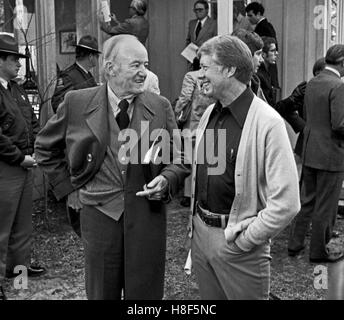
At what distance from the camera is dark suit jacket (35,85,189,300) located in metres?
2.85

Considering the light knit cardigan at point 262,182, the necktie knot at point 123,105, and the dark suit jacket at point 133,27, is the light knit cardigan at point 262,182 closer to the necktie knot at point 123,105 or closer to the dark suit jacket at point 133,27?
the necktie knot at point 123,105

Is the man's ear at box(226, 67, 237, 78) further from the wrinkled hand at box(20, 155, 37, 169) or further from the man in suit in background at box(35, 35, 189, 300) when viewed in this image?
the wrinkled hand at box(20, 155, 37, 169)

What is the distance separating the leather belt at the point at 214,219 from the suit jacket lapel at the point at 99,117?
653mm

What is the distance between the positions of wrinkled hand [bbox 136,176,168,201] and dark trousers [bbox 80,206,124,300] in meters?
0.24

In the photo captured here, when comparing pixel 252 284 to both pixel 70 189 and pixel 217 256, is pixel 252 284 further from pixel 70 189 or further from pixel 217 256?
pixel 70 189

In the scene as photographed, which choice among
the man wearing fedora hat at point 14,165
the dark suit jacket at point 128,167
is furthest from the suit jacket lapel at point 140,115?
the man wearing fedora hat at point 14,165

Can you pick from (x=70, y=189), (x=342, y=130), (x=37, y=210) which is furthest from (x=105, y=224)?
(x=37, y=210)

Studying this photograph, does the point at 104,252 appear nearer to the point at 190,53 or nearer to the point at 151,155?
the point at 151,155

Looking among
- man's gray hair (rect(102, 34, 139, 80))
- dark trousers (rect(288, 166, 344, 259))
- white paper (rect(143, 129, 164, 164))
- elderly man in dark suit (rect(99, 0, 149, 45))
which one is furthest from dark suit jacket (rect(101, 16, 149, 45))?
white paper (rect(143, 129, 164, 164))

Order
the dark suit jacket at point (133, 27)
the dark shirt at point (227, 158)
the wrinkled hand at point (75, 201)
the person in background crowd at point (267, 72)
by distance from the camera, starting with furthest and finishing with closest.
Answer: the dark suit jacket at point (133, 27) → the person in background crowd at point (267, 72) → the wrinkled hand at point (75, 201) → the dark shirt at point (227, 158)

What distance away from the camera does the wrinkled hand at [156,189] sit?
2754mm

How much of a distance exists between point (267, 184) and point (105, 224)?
92 cm

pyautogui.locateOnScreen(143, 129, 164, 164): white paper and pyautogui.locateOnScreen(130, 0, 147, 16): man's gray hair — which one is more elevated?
pyautogui.locateOnScreen(130, 0, 147, 16): man's gray hair

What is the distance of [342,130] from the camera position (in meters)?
4.99
